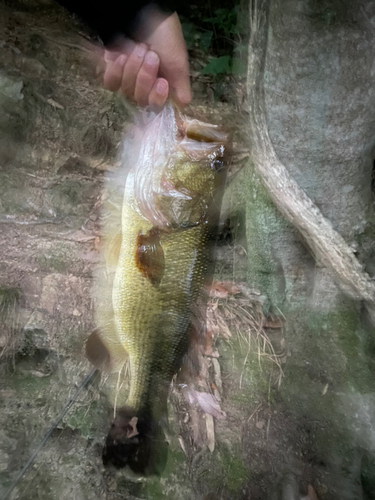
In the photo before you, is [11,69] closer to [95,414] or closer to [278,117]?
[278,117]

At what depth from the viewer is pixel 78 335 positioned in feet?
4.19

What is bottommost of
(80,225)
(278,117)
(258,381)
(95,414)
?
(95,414)

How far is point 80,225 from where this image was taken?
1156mm

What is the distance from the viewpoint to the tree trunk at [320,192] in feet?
1.97

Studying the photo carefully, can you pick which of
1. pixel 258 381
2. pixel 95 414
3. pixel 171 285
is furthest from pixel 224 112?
pixel 95 414

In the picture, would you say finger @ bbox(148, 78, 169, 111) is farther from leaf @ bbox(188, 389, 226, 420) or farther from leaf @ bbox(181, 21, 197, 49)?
leaf @ bbox(188, 389, 226, 420)

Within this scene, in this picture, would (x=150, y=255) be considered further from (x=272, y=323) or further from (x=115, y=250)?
(x=272, y=323)

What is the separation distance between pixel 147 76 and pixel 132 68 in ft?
0.14

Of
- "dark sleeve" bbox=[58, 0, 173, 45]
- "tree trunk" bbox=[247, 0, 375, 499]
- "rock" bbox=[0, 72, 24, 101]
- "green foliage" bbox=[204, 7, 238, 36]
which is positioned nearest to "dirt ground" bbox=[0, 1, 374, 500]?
"rock" bbox=[0, 72, 24, 101]

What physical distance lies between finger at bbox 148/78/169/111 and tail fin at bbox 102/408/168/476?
83cm

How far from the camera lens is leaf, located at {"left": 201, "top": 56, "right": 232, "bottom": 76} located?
81 cm

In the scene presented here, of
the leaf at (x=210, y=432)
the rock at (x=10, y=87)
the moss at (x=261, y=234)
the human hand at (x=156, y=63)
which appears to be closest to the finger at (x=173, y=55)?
the human hand at (x=156, y=63)

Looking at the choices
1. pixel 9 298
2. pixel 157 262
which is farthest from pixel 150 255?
pixel 9 298

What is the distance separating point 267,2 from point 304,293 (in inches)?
28.2
